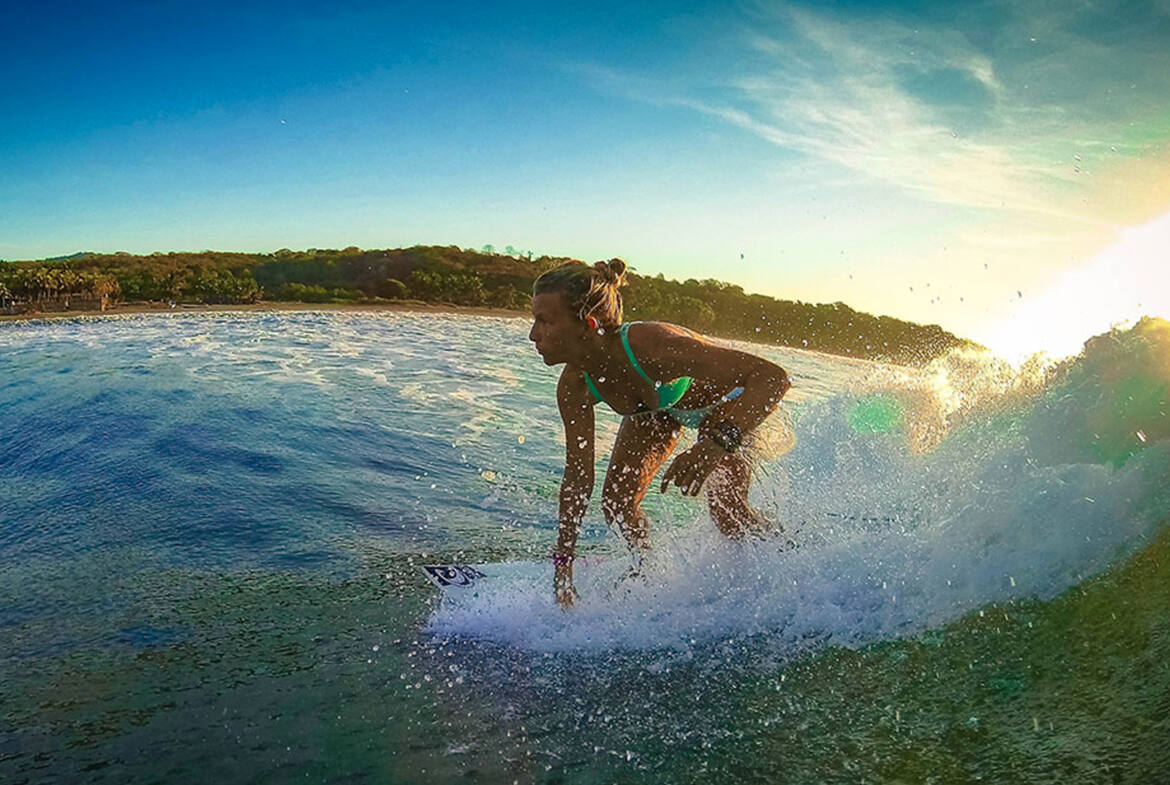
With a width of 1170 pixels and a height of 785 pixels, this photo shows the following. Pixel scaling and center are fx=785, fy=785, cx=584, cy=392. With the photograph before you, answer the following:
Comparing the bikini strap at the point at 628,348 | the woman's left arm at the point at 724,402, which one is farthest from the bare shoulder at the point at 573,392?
the woman's left arm at the point at 724,402

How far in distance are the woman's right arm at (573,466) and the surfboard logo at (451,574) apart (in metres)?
0.71

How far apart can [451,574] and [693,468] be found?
6.12ft

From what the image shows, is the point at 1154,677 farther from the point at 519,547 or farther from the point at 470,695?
the point at 519,547

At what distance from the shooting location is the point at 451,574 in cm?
492

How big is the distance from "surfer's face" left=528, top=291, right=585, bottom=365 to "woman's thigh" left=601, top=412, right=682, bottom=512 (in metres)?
0.95

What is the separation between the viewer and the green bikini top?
424cm

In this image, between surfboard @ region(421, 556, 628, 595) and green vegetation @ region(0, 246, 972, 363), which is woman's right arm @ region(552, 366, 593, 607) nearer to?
surfboard @ region(421, 556, 628, 595)

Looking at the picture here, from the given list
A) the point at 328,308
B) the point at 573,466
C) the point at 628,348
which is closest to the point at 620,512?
the point at 573,466

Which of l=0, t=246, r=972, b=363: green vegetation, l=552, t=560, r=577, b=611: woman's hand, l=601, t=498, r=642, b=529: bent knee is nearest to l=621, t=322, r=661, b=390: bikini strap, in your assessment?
l=601, t=498, r=642, b=529: bent knee

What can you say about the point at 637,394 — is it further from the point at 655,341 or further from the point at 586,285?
the point at 586,285

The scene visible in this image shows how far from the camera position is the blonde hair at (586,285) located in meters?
3.95

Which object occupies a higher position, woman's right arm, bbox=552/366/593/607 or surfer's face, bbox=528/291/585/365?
surfer's face, bbox=528/291/585/365

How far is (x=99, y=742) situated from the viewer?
287 centimetres

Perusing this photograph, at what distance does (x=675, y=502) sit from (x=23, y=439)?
6.90 meters
